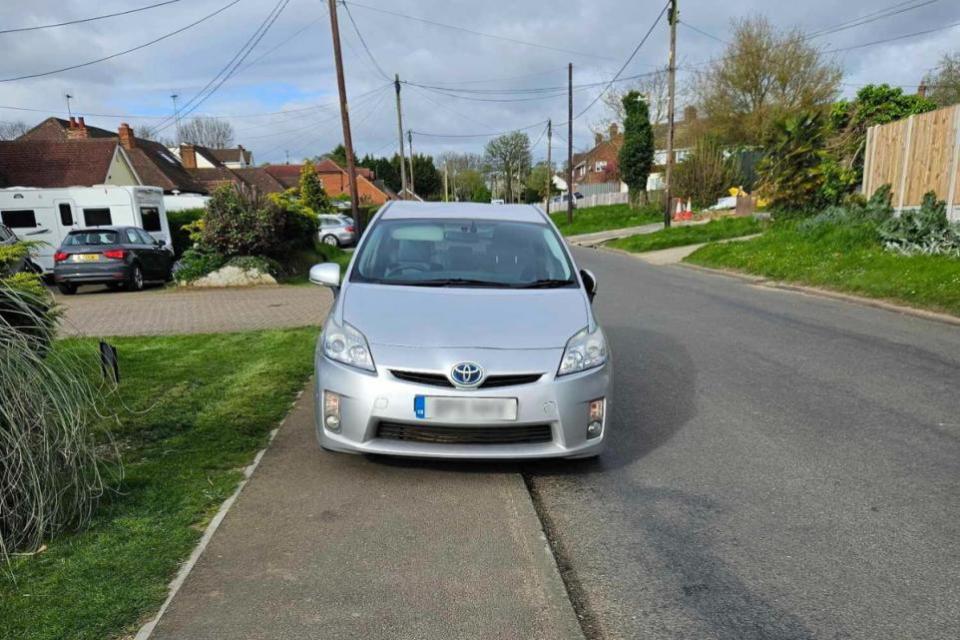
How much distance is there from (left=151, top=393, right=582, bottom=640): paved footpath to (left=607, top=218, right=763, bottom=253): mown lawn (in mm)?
20383

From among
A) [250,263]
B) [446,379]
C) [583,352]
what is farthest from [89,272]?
[583,352]

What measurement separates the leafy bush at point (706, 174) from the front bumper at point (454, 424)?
103ft

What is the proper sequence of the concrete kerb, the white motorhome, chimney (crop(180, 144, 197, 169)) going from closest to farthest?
1. the concrete kerb
2. the white motorhome
3. chimney (crop(180, 144, 197, 169))

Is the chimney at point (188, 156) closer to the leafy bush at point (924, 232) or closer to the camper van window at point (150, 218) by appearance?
the camper van window at point (150, 218)

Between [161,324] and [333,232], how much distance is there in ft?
65.3

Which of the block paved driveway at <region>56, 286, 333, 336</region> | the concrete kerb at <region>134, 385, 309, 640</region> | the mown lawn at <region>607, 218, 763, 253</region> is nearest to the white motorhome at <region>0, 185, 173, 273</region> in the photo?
the block paved driveway at <region>56, 286, 333, 336</region>

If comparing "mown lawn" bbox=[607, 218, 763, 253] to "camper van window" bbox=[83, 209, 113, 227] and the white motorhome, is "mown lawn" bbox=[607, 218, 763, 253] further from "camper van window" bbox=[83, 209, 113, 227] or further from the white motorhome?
"camper van window" bbox=[83, 209, 113, 227]

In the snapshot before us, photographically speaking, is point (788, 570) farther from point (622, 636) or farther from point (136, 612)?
point (136, 612)

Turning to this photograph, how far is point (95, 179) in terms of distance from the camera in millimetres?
28094

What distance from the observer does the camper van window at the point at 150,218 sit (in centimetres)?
1933

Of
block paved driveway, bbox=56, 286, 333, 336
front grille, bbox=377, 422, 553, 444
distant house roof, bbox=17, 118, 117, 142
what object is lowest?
block paved driveway, bbox=56, 286, 333, 336

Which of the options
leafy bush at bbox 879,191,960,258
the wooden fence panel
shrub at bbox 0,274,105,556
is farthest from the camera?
the wooden fence panel

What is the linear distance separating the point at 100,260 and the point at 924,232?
15.8 m

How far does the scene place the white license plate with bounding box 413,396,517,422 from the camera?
353cm
